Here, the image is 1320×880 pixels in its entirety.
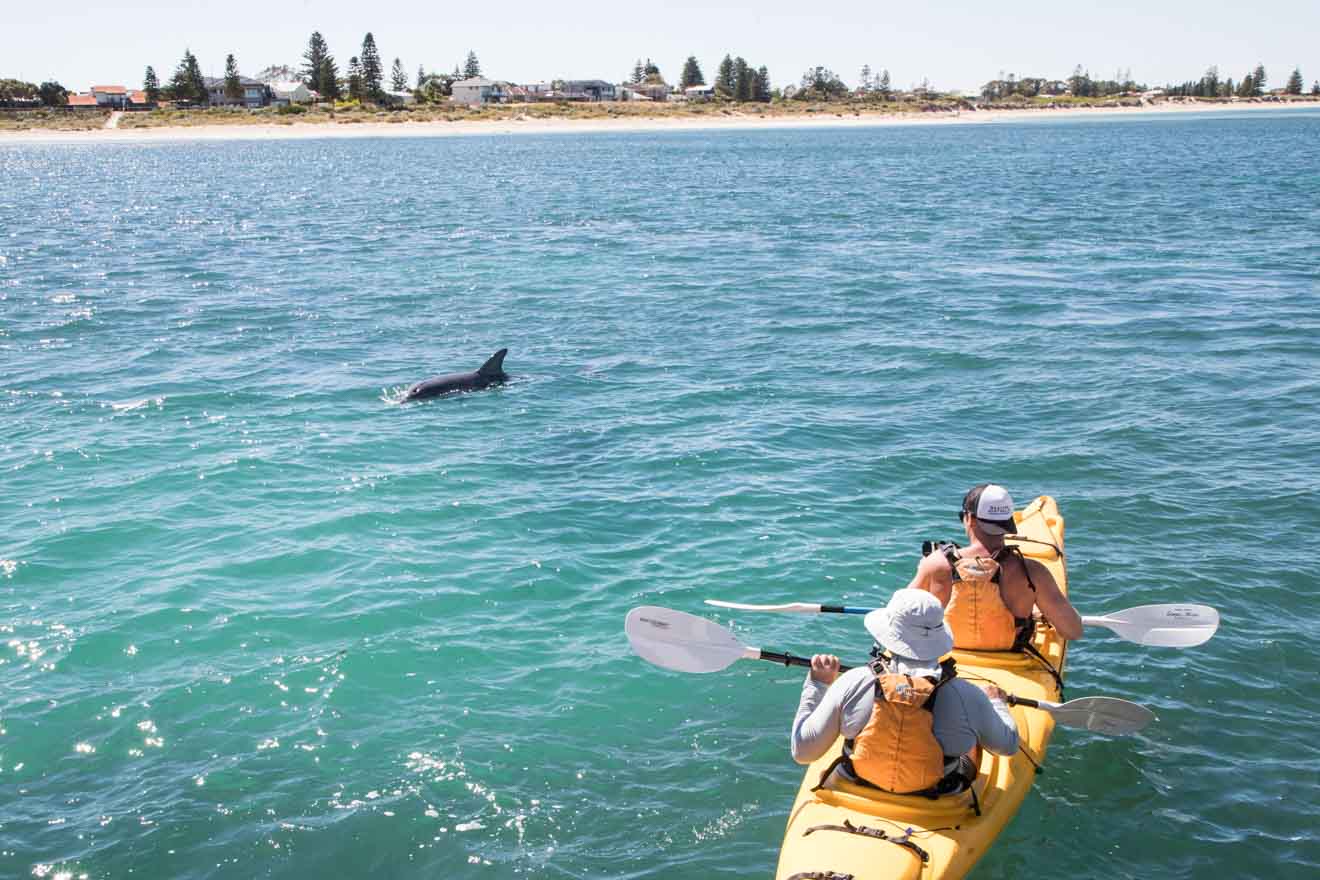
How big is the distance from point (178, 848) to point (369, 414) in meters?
10.5

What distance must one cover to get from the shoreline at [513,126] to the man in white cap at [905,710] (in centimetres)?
12281

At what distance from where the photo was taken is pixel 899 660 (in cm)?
640

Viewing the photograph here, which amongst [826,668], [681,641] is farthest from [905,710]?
[681,641]

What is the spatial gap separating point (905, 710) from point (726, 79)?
196434 millimetres

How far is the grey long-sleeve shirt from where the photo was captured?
6.52m

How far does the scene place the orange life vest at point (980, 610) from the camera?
8.40m

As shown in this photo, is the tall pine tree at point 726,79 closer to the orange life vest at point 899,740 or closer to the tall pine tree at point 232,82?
the tall pine tree at point 232,82

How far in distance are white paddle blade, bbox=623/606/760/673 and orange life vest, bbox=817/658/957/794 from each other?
1639mm

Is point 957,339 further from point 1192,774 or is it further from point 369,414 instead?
point 1192,774

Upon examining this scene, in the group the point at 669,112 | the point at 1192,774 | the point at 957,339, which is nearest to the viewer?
the point at 1192,774

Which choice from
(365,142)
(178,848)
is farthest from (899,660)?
(365,142)

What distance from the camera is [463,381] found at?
1900 centimetres

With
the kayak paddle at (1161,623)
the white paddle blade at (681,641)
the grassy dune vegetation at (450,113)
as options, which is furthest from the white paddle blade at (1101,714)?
the grassy dune vegetation at (450,113)

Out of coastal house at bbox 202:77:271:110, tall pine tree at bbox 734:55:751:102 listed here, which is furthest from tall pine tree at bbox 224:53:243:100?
tall pine tree at bbox 734:55:751:102
